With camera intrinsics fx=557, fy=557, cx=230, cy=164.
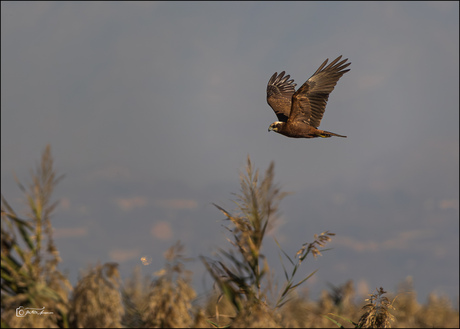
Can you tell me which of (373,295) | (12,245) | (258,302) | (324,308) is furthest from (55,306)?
(324,308)

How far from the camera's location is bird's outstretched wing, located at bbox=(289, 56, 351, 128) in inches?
556

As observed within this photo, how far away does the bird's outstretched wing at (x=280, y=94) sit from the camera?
659 inches

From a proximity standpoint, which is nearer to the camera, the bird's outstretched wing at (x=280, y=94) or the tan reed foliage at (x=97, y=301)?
the tan reed foliage at (x=97, y=301)

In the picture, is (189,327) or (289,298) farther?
(189,327)

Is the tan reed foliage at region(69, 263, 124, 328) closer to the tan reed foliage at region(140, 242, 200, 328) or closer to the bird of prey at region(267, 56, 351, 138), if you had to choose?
the tan reed foliage at region(140, 242, 200, 328)

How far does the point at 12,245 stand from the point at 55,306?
3.30ft

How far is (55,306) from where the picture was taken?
7.17 m

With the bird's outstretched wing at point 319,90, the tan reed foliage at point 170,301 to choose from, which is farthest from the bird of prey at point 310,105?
the tan reed foliage at point 170,301

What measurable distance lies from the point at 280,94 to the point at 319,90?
3.67m

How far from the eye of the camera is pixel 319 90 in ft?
48.4

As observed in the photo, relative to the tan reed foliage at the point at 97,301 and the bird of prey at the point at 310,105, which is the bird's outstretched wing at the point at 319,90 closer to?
the bird of prey at the point at 310,105

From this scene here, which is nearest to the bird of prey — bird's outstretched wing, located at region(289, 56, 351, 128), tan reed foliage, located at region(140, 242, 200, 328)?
bird's outstretched wing, located at region(289, 56, 351, 128)

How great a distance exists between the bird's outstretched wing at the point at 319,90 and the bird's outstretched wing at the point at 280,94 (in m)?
1.10

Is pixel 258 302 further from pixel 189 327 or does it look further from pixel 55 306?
pixel 55 306
